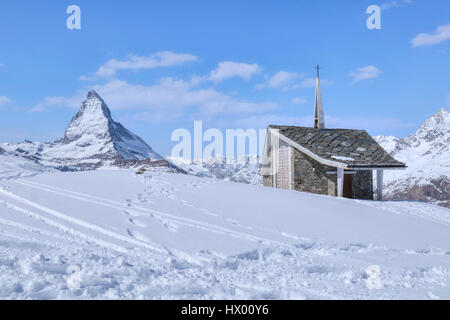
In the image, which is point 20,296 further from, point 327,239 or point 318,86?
point 318,86

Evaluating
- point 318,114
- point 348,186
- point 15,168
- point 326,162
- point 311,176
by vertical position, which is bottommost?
point 348,186

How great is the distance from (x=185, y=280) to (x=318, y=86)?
2015 centimetres

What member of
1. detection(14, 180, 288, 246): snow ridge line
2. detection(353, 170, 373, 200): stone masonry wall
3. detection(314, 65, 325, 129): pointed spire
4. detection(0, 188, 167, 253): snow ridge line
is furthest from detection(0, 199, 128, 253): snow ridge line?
detection(314, 65, 325, 129): pointed spire

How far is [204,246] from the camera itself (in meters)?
6.85

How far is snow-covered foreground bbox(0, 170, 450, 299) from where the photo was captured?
4.74m

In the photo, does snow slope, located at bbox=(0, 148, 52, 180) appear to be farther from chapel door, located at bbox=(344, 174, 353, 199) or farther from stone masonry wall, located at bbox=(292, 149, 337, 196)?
chapel door, located at bbox=(344, 174, 353, 199)

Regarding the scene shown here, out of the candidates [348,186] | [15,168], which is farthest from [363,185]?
[15,168]

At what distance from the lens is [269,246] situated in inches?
283

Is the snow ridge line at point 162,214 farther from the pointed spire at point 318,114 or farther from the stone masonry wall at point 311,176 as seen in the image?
the pointed spire at point 318,114

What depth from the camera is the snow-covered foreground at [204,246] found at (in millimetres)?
4738

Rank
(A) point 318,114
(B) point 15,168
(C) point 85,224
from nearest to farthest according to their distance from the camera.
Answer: (C) point 85,224 < (A) point 318,114 < (B) point 15,168

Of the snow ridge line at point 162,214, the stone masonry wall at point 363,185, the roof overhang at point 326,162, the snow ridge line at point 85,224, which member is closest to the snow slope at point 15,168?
the snow ridge line at point 162,214

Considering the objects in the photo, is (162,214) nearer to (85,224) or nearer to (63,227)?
(85,224)

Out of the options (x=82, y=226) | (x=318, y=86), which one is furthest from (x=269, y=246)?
(x=318, y=86)
